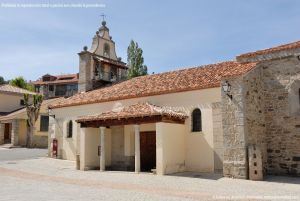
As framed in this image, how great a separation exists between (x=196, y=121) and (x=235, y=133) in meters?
2.45

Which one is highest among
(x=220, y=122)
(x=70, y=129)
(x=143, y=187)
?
(x=220, y=122)

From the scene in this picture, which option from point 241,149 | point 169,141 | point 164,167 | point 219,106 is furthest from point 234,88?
point 164,167

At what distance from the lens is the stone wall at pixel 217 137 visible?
1343cm

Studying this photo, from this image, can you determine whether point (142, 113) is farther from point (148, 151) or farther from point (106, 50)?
point (106, 50)

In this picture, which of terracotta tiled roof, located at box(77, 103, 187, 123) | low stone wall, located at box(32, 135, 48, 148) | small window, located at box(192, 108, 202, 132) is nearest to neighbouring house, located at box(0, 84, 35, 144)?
low stone wall, located at box(32, 135, 48, 148)

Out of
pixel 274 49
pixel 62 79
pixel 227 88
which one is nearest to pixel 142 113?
pixel 227 88

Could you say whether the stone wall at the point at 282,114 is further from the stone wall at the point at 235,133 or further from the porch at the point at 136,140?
the porch at the point at 136,140

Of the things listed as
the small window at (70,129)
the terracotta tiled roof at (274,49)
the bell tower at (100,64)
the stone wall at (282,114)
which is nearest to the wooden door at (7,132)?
the bell tower at (100,64)

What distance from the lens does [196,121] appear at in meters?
14.6

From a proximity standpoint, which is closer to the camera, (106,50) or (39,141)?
(106,50)

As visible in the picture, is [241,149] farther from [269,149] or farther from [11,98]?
[11,98]

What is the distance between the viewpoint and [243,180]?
38.4 ft

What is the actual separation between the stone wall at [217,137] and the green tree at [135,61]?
23.8 meters

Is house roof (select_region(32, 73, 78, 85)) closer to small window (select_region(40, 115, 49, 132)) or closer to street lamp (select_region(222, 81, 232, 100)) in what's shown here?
small window (select_region(40, 115, 49, 132))
